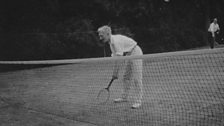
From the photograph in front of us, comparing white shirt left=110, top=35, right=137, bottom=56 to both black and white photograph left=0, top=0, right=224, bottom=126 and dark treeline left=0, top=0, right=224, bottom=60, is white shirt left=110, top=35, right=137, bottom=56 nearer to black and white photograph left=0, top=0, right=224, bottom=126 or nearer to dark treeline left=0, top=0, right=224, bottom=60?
black and white photograph left=0, top=0, right=224, bottom=126

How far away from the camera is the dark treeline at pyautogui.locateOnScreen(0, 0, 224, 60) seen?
17.3 meters

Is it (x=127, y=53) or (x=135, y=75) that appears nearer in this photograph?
(x=135, y=75)

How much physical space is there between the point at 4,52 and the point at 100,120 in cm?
1136

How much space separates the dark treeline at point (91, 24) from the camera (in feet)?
56.6

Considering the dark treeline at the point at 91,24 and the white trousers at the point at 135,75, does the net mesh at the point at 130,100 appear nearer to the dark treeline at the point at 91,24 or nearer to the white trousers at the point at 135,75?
the white trousers at the point at 135,75

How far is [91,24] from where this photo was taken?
21.7m

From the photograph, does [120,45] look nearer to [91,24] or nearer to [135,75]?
[135,75]

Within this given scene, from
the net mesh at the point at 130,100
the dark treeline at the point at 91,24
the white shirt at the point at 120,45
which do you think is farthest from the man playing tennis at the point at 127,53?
the dark treeline at the point at 91,24

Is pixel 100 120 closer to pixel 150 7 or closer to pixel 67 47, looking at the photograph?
pixel 67 47

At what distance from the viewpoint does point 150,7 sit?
91.1ft

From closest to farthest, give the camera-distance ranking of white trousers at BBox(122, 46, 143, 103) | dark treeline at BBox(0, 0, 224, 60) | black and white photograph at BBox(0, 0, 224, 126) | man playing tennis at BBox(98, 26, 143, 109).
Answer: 1. black and white photograph at BBox(0, 0, 224, 126)
2. man playing tennis at BBox(98, 26, 143, 109)
3. white trousers at BBox(122, 46, 143, 103)
4. dark treeline at BBox(0, 0, 224, 60)

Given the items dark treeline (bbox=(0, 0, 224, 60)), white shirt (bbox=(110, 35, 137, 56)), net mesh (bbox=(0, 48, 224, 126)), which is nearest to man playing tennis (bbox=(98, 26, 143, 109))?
white shirt (bbox=(110, 35, 137, 56))

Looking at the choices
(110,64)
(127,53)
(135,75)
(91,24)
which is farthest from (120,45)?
(91,24)

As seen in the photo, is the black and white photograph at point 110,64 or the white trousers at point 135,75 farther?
the white trousers at point 135,75
